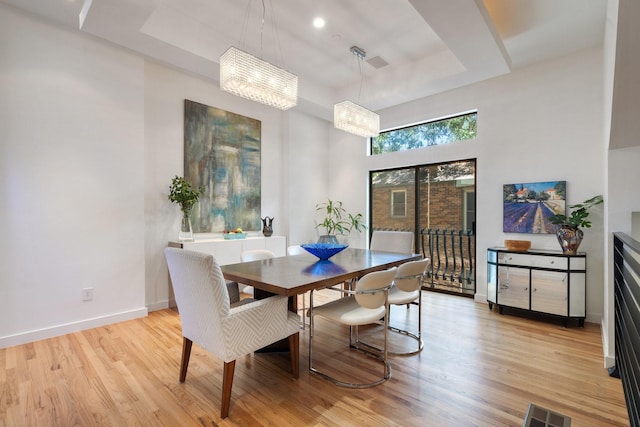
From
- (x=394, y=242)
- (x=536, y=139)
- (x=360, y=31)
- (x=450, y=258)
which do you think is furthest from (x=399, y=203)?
(x=360, y=31)

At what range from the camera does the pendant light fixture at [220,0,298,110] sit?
8.18 feet

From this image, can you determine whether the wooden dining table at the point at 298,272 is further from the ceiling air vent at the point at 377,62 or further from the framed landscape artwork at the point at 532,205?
the ceiling air vent at the point at 377,62

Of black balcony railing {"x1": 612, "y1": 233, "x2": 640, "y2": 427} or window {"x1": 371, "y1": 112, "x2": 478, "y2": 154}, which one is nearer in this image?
black balcony railing {"x1": 612, "y1": 233, "x2": 640, "y2": 427}

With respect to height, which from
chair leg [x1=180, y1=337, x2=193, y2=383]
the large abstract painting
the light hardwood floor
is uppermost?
the large abstract painting

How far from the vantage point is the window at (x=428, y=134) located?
4.57 metres

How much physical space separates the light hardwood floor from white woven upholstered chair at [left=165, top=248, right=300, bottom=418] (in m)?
0.28

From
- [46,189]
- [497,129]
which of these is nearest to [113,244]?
[46,189]

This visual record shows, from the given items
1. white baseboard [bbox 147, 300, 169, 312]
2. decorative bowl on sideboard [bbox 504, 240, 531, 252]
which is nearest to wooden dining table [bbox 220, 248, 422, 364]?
decorative bowl on sideboard [bbox 504, 240, 531, 252]

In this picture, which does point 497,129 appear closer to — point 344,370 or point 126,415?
point 344,370

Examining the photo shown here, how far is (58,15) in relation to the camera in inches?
117

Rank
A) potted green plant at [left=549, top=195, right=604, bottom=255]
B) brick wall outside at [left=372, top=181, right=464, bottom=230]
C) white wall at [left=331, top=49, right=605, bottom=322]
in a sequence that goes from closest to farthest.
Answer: potted green plant at [left=549, top=195, right=604, bottom=255]
white wall at [left=331, top=49, right=605, bottom=322]
brick wall outside at [left=372, top=181, right=464, bottom=230]

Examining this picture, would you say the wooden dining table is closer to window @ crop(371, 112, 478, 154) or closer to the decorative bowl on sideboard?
the decorative bowl on sideboard

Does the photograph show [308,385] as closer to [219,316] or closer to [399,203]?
[219,316]

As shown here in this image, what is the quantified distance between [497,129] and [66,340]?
5.67 meters
